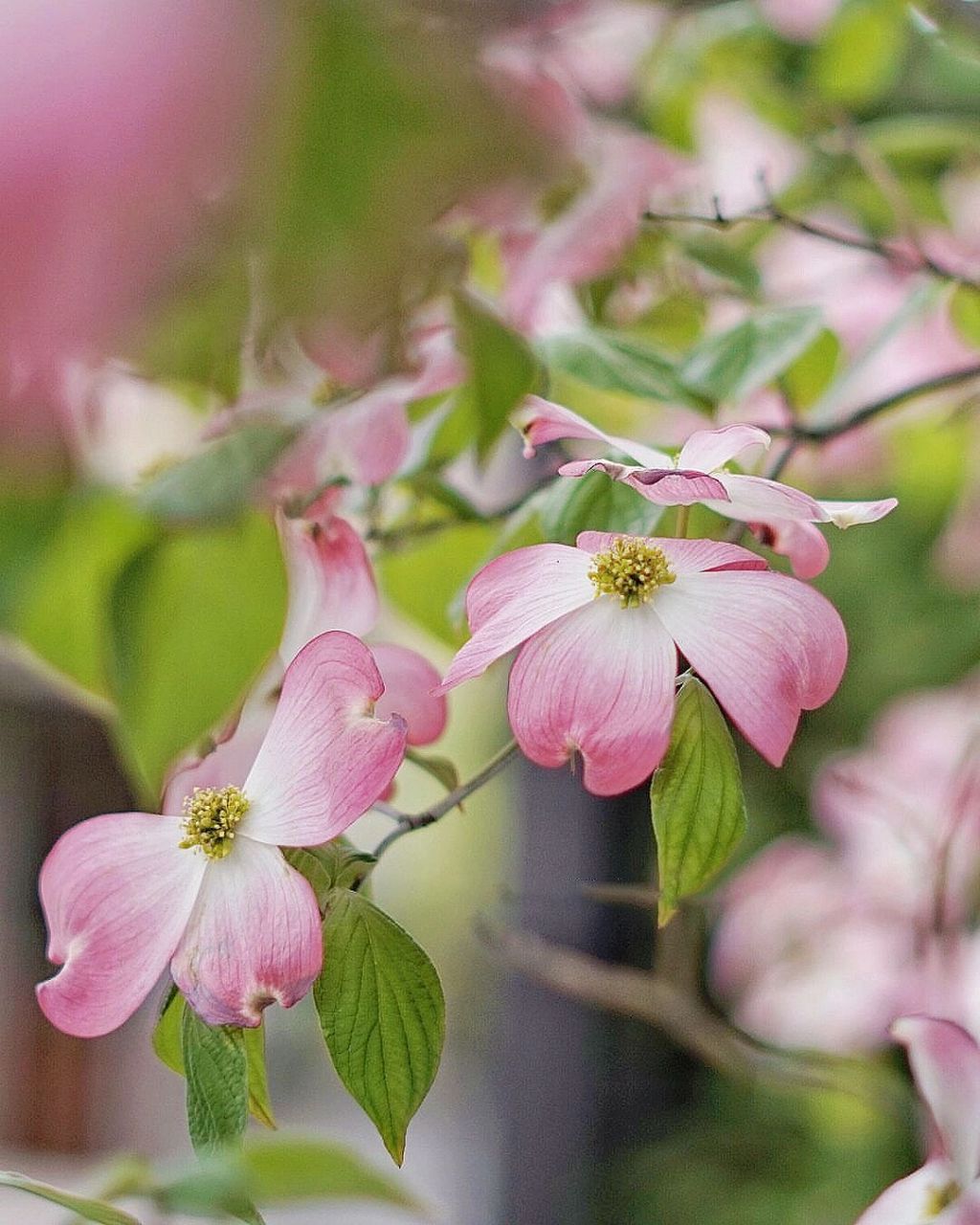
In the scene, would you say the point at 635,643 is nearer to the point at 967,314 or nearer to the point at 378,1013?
the point at 378,1013

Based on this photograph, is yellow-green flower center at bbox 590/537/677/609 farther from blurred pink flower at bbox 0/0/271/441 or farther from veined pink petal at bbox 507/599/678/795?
blurred pink flower at bbox 0/0/271/441

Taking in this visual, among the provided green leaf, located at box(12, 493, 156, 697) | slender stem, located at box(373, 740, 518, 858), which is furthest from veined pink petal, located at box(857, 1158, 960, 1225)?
green leaf, located at box(12, 493, 156, 697)

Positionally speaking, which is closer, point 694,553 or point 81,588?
point 694,553

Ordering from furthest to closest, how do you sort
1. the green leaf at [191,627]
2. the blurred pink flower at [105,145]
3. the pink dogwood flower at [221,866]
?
the green leaf at [191,627], the pink dogwood flower at [221,866], the blurred pink flower at [105,145]

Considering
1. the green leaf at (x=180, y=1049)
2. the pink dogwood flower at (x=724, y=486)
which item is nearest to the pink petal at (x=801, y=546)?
A: the pink dogwood flower at (x=724, y=486)

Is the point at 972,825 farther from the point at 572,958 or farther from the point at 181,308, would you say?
the point at 181,308

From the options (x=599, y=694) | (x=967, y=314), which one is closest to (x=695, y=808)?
(x=599, y=694)

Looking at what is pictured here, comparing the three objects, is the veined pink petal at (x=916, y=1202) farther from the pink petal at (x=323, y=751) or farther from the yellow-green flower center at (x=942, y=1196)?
the pink petal at (x=323, y=751)
